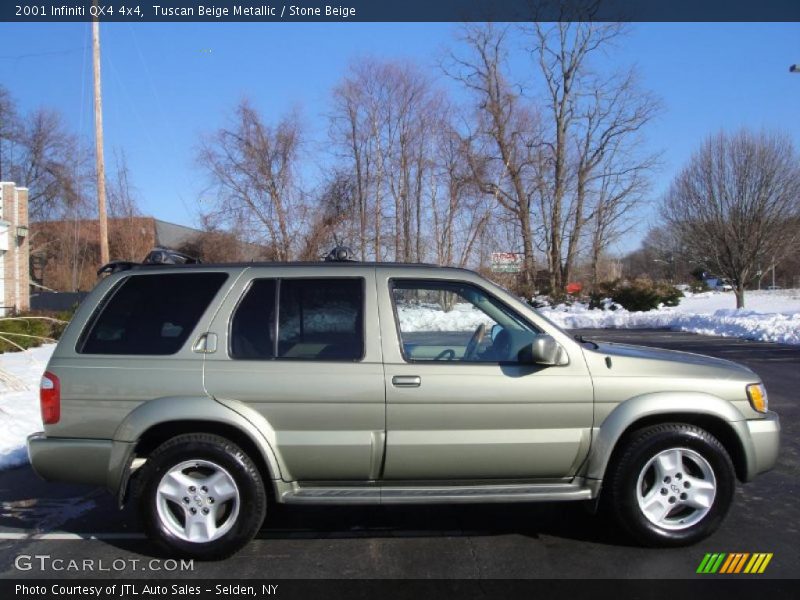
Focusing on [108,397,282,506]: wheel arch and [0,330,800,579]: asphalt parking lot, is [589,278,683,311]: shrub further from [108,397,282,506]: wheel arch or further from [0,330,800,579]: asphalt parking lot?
[108,397,282,506]: wheel arch

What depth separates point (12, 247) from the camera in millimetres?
23938

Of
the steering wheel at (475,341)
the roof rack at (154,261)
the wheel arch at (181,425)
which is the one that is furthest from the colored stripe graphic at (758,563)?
the roof rack at (154,261)

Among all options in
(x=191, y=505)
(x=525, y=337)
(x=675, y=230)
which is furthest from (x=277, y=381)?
(x=675, y=230)

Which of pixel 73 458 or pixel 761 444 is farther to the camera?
pixel 761 444

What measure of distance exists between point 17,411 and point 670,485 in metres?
7.42

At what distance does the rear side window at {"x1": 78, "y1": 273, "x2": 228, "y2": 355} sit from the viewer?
4020 millimetres

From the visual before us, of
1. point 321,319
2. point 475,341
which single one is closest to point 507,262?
point 475,341

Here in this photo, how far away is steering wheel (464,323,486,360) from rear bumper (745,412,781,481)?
178 centimetres

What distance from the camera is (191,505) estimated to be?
12.7 ft

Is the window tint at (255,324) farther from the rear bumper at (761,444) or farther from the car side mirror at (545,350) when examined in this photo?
the rear bumper at (761,444)

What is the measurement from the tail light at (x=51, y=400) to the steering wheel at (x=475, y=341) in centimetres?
258

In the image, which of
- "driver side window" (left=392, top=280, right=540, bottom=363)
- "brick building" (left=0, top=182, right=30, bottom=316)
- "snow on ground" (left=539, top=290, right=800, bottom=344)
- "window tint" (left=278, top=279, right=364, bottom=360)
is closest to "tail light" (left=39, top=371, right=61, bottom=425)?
"window tint" (left=278, top=279, right=364, bottom=360)
